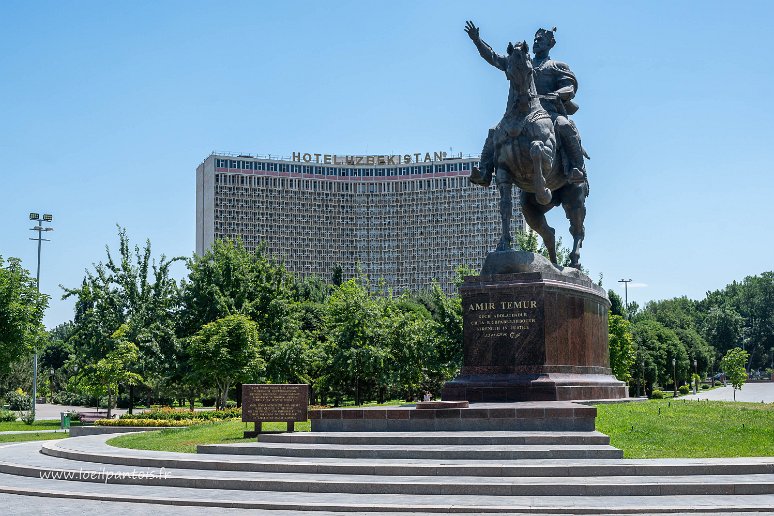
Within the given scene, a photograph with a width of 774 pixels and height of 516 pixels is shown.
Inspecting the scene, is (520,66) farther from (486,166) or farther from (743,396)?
(743,396)

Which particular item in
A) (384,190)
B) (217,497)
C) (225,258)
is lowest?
(217,497)

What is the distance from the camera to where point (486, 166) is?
2080cm

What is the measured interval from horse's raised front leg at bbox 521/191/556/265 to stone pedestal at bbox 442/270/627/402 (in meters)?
2.67

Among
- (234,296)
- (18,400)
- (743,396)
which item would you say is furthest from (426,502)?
(743,396)

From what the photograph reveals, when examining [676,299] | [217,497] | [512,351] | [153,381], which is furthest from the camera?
[676,299]

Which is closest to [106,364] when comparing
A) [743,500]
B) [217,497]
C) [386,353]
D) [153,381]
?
[153,381]

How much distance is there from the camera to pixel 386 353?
3809 cm

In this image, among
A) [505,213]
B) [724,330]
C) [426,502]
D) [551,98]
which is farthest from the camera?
[724,330]

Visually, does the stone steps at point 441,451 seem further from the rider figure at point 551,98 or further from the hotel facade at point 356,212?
the hotel facade at point 356,212

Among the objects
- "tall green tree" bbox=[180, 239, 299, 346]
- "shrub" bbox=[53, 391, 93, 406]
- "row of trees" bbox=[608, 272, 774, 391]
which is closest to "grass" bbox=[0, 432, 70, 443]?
"tall green tree" bbox=[180, 239, 299, 346]

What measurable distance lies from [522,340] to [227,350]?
19.9 m

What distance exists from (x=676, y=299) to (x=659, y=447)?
453 feet

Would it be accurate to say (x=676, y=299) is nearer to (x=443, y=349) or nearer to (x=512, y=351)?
(x=443, y=349)

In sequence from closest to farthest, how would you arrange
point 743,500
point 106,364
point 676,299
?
→ point 743,500 → point 106,364 → point 676,299
